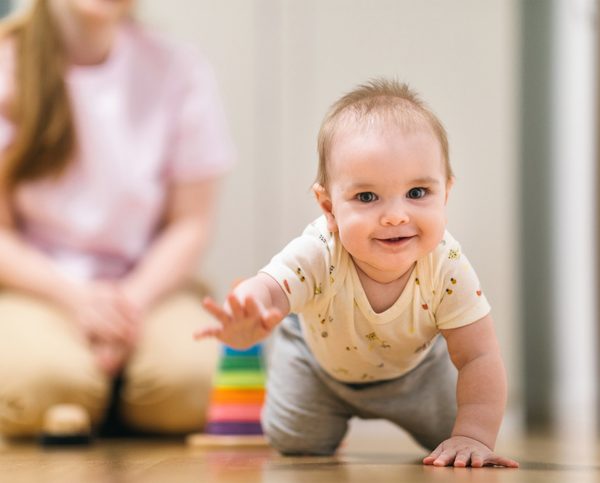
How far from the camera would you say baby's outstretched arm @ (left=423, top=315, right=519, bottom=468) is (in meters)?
0.86

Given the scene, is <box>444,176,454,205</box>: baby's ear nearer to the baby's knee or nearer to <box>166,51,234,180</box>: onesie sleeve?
the baby's knee

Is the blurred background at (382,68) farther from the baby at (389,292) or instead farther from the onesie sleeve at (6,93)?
the baby at (389,292)

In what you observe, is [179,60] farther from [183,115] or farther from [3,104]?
[3,104]

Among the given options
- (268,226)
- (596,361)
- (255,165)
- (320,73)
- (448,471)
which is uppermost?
(320,73)

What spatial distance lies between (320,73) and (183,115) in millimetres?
397

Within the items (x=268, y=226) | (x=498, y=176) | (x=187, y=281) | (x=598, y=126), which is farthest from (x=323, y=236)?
(x=598, y=126)

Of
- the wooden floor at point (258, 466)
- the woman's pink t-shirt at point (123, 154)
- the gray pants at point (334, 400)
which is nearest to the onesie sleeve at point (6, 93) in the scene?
the woman's pink t-shirt at point (123, 154)

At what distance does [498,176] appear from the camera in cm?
212

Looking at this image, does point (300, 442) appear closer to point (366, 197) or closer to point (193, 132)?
point (366, 197)

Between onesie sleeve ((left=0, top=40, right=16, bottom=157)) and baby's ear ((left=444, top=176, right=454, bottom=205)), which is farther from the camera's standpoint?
onesie sleeve ((left=0, top=40, right=16, bottom=157))

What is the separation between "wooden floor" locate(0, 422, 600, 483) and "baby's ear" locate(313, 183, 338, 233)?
22cm

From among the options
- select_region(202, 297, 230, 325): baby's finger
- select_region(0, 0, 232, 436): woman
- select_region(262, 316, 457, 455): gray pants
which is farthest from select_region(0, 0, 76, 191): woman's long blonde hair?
select_region(202, 297, 230, 325): baby's finger

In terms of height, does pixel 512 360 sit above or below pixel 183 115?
below

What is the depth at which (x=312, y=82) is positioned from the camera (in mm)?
1943
